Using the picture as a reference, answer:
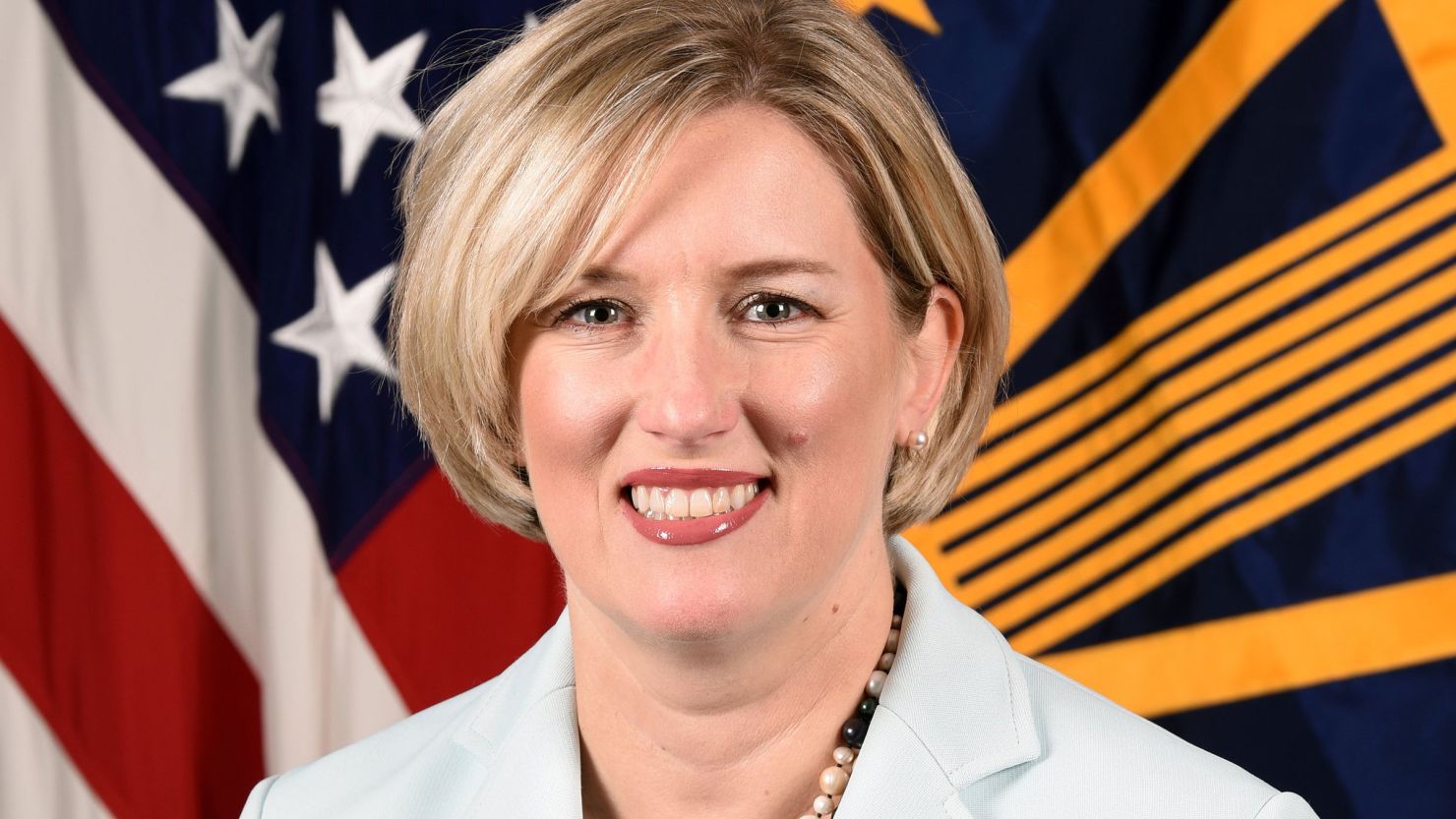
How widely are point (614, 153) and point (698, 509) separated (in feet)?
1.15

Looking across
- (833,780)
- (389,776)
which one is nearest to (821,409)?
(833,780)

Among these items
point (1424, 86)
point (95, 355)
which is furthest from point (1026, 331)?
point (95, 355)

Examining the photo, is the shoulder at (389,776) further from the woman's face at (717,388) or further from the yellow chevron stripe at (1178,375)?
the yellow chevron stripe at (1178,375)

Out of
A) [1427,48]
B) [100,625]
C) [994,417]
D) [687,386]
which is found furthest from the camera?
[100,625]

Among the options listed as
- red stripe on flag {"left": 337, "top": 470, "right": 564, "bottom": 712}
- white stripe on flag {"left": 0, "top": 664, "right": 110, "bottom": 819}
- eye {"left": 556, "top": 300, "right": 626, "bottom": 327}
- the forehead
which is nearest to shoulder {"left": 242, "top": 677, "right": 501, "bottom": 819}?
eye {"left": 556, "top": 300, "right": 626, "bottom": 327}

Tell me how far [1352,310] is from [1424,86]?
1.25 feet

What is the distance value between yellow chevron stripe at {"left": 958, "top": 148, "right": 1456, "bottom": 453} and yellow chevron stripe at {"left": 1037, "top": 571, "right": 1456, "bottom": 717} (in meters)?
0.40

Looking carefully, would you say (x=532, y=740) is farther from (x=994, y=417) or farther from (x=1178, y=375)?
(x=1178, y=375)

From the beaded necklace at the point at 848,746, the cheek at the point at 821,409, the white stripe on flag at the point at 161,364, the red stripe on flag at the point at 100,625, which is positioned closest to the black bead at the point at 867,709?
the beaded necklace at the point at 848,746

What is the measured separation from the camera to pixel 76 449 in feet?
9.64

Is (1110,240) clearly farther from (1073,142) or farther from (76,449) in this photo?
(76,449)

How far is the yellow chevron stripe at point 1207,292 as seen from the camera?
2674mm

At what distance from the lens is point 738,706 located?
5.56ft

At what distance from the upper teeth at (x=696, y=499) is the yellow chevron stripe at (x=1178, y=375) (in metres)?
1.36
